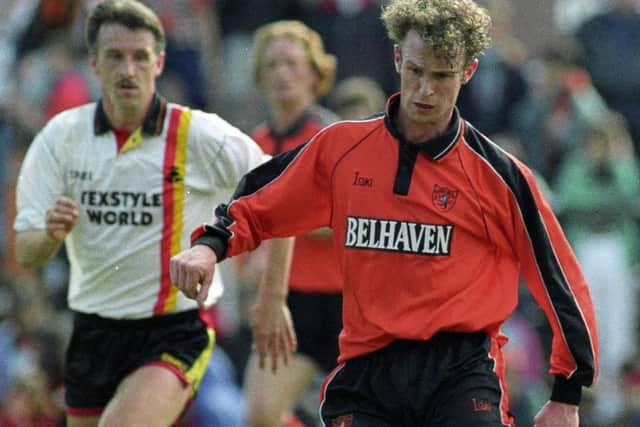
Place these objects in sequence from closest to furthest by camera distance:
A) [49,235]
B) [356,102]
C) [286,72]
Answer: [49,235] → [286,72] → [356,102]

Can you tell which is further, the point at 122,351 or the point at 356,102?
the point at 356,102

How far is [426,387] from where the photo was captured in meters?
5.34

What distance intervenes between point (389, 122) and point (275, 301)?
1288mm

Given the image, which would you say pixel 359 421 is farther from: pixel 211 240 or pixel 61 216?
pixel 61 216

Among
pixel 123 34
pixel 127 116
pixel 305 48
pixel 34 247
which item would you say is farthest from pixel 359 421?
pixel 305 48

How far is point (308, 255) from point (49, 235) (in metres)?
2.30

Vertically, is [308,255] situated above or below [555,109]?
below

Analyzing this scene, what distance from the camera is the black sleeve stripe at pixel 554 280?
5.38 m

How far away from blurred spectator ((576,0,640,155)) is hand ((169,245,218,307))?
768 cm

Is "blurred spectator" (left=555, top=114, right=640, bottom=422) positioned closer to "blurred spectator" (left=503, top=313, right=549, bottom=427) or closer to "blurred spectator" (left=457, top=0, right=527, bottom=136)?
"blurred spectator" (left=503, top=313, right=549, bottom=427)

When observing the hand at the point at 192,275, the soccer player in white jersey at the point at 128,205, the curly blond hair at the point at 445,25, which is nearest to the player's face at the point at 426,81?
the curly blond hair at the point at 445,25

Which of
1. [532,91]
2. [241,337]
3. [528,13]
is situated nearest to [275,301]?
[241,337]

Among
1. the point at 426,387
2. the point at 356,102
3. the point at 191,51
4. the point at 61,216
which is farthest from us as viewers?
the point at 191,51

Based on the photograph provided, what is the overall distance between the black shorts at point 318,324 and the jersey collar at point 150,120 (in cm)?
191
